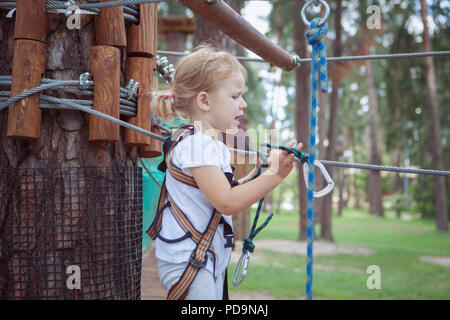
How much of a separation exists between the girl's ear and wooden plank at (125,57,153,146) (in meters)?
0.27

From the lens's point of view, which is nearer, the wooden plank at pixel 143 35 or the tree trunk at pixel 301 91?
the wooden plank at pixel 143 35

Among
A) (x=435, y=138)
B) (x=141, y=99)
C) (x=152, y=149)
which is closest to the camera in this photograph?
(x=141, y=99)

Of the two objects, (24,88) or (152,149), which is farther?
(152,149)

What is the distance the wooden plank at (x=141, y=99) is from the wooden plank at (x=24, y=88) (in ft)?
1.08

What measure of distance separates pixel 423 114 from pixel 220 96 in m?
16.2

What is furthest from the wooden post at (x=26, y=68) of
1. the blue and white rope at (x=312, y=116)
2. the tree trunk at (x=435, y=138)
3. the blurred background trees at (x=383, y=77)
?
the tree trunk at (x=435, y=138)

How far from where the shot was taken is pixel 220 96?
136 centimetres

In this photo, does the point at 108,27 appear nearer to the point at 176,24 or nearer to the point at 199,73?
the point at 199,73

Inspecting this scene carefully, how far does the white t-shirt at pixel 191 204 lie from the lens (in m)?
1.24

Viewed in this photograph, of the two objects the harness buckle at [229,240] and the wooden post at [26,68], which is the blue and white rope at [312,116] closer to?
the harness buckle at [229,240]

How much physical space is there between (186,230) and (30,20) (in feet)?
2.72

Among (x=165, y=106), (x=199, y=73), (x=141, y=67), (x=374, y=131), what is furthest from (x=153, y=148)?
(x=374, y=131)

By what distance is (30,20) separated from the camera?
131 cm
